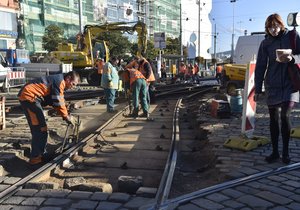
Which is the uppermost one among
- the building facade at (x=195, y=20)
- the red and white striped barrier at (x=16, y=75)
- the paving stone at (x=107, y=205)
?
the building facade at (x=195, y=20)

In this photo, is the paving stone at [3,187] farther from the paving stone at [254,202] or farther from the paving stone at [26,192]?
the paving stone at [254,202]

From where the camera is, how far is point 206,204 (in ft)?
12.9

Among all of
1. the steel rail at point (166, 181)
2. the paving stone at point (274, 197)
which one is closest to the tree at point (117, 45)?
the steel rail at point (166, 181)

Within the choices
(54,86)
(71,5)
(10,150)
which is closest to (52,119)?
(10,150)

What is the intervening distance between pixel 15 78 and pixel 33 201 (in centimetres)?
1789

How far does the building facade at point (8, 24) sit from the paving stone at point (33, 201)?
45.2m

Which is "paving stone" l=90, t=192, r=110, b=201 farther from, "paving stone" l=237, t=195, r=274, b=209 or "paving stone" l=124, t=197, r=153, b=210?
"paving stone" l=237, t=195, r=274, b=209

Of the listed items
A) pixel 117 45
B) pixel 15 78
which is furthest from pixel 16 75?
pixel 117 45

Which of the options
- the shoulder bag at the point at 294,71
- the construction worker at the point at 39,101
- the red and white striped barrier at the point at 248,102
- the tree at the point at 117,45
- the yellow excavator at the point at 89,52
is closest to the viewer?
the shoulder bag at the point at 294,71

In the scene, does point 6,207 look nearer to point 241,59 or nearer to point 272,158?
point 272,158

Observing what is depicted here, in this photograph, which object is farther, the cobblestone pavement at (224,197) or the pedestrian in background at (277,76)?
the pedestrian in background at (277,76)

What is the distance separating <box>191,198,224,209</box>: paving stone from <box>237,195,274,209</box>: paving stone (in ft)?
0.92

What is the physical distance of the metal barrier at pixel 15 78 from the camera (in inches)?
794

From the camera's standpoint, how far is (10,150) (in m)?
6.68
